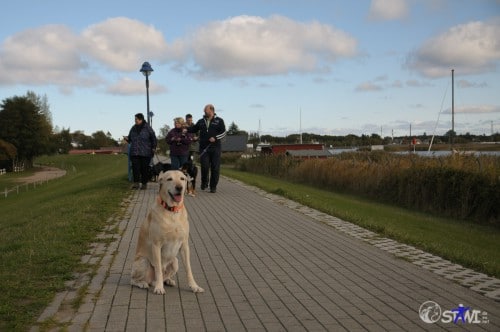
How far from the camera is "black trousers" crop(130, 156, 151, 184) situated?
50.3 ft

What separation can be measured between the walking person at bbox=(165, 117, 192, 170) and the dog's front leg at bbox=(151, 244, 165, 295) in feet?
31.2

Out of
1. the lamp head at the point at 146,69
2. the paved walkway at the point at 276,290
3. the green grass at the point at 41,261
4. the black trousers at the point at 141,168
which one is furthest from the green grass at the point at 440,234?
the lamp head at the point at 146,69

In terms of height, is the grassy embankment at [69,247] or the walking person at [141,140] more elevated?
the walking person at [141,140]

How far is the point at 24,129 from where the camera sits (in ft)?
283

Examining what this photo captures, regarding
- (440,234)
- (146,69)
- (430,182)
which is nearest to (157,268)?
(440,234)

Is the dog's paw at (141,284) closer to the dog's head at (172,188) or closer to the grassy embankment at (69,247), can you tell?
the grassy embankment at (69,247)

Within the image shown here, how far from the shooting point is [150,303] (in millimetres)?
5266

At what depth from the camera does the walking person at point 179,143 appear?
591 inches

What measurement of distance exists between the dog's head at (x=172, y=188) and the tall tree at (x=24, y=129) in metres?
87.5

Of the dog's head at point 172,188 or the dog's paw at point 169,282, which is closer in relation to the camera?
the dog's head at point 172,188

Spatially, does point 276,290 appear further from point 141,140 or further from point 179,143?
point 141,140

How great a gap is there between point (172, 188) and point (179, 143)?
9.53m

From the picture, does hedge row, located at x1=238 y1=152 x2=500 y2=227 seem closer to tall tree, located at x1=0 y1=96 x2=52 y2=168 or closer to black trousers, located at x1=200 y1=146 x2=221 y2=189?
black trousers, located at x1=200 y1=146 x2=221 y2=189

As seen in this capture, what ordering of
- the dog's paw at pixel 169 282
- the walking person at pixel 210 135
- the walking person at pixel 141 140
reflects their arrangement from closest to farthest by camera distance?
the dog's paw at pixel 169 282 → the walking person at pixel 210 135 → the walking person at pixel 141 140
